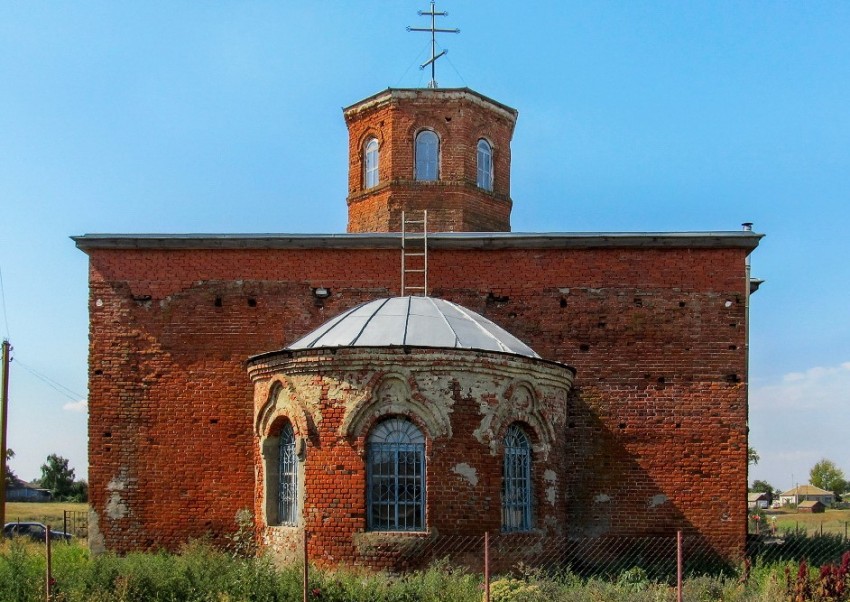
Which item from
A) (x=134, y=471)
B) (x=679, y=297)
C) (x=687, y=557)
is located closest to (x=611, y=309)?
(x=679, y=297)

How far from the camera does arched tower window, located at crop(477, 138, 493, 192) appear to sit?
18.3 meters

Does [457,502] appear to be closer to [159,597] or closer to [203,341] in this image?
[159,597]

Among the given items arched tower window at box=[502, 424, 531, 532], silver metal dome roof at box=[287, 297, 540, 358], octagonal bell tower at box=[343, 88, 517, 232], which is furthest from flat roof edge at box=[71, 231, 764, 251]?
arched tower window at box=[502, 424, 531, 532]

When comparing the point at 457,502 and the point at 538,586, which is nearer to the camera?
the point at 538,586

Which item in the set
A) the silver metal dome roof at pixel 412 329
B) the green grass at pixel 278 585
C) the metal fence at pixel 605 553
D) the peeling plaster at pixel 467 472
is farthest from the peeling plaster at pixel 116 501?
the peeling plaster at pixel 467 472

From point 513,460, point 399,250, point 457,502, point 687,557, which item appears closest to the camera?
point 457,502

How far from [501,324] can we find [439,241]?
1685mm

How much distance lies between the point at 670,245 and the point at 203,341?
767 centimetres

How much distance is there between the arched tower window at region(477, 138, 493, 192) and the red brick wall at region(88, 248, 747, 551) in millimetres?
3483

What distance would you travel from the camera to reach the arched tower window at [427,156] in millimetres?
17906

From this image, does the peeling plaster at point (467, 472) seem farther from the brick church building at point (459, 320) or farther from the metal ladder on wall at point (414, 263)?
the metal ladder on wall at point (414, 263)

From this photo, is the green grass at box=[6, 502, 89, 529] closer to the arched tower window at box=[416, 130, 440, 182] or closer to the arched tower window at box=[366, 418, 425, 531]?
the arched tower window at box=[416, 130, 440, 182]

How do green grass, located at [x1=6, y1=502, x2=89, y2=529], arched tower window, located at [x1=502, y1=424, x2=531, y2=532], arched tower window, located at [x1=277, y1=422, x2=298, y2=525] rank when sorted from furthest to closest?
green grass, located at [x1=6, y1=502, x2=89, y2=529]
arched tower window, located at [x1=277, y1=422, x2=298, y2=525]
arched tower window, located at [x1=502, y1=424, x2=531, y2=532]

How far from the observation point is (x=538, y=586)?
35.5ft
